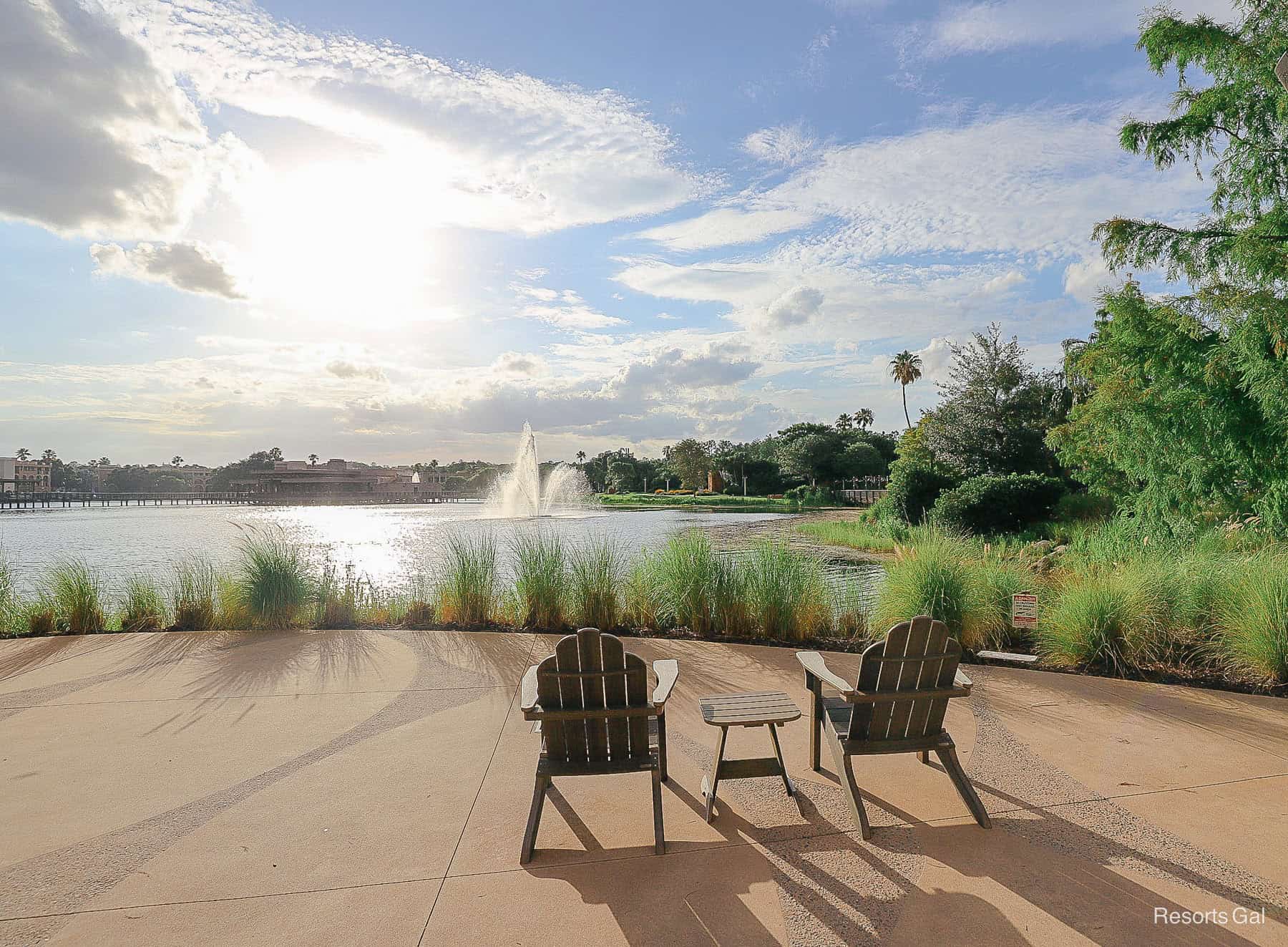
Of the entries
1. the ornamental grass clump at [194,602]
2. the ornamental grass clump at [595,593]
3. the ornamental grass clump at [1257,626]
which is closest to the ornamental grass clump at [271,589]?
the ornamental grass clump at [194,602]

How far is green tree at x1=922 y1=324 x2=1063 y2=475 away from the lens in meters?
22.3

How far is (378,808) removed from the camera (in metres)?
3.23

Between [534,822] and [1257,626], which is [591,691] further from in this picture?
[1257,626]

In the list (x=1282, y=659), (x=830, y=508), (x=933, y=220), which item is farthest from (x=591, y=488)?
(x=1282, y=659)

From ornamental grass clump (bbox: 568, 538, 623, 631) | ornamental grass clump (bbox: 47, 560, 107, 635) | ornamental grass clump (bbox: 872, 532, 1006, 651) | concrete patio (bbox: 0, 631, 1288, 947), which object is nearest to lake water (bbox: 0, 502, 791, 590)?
ornamental grass clump (bbox: 568, 538, 623, 631)

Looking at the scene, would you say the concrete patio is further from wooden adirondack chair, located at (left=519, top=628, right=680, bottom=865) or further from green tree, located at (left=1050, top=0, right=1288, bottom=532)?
green tree, located at (left=1050, top=0, right=1288, bottom=532)

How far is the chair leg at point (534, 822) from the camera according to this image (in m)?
2.78

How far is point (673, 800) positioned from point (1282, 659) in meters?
4.59

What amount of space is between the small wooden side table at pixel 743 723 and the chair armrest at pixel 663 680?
22 centimetres

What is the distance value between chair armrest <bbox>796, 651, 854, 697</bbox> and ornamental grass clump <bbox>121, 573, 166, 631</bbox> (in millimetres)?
7050

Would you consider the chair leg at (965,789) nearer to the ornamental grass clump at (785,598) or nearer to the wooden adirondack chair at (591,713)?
the wooden adirondack chair at (591,713)

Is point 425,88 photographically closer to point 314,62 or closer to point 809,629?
point 314,62

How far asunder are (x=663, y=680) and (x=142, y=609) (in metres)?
6.98

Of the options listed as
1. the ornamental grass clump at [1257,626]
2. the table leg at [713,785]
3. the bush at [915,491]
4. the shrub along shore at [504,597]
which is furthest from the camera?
the bush at [915,491]
